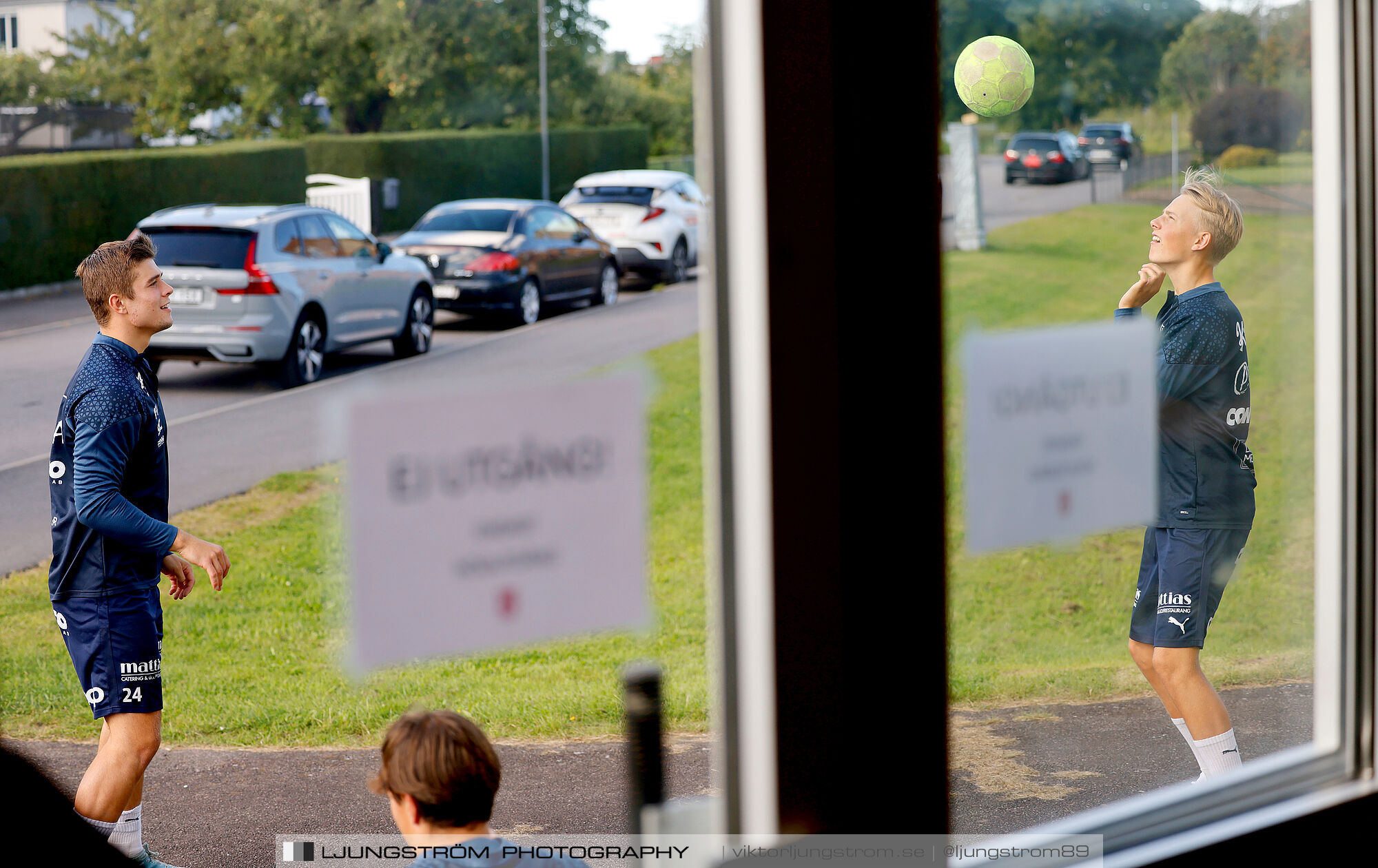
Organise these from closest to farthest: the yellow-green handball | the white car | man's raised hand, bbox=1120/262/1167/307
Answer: the yellow-green handball < man's raised hand, bbox=1120/262/1167/307 < the white car

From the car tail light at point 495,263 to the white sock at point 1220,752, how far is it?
1.78 meters

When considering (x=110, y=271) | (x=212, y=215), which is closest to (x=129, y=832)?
(x=110, y=271)

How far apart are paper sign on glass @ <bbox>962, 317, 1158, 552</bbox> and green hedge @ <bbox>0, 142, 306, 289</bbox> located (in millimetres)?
1695

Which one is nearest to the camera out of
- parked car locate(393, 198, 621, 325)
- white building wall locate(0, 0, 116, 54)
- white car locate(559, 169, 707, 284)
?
white building wall locate(0, 0, 116, 54)

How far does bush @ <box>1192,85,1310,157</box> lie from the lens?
3.64 metres

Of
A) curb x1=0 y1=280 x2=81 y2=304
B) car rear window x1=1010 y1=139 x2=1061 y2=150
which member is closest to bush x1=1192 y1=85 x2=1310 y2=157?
car rear window x1=1010 y1=139 x2=1061 y2=150

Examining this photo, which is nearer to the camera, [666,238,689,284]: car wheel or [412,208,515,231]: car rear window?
[666,238,689,284]: car wheel

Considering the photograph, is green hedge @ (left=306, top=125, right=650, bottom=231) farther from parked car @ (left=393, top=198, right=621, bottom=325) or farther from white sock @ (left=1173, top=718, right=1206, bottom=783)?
white sock @ (left=1173, top=718, right=1206, bottom=783)

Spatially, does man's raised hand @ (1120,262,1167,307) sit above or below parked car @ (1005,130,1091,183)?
below

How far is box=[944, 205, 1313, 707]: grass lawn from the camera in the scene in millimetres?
3701

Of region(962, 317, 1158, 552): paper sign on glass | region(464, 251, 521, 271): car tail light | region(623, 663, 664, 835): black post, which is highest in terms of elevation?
region(464, 251, 521, 271): car tail light

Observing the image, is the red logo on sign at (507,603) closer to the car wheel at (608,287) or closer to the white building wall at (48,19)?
the white building wall at (48,19)

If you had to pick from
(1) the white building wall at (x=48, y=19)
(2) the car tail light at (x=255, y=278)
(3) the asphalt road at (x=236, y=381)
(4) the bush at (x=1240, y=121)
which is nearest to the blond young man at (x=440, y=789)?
(3) the asphalt road at (x=236, y=381)

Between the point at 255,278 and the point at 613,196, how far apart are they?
1197mm
